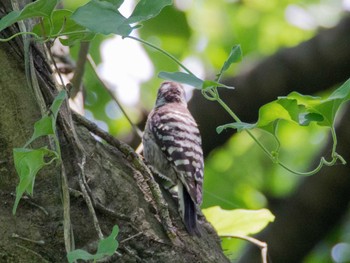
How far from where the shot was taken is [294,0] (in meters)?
6.16

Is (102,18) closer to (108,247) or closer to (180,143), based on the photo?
(108,247)

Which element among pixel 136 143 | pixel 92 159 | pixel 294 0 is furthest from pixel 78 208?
pixel 294 0

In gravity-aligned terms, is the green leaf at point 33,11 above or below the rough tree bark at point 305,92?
above

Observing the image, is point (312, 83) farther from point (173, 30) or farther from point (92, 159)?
point (92, 159)

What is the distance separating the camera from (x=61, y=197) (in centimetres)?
225

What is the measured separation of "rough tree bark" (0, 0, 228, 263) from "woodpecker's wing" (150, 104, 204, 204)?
0.99 meters

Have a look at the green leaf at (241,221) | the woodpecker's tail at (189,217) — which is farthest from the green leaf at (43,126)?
the green leaf at (241,221)

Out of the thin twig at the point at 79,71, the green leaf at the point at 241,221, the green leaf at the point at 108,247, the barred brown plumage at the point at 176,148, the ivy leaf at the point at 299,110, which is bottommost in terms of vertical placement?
the barred brown plumage at the point at 176,148

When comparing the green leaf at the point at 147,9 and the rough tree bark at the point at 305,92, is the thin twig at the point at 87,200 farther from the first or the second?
the rough tree bark at the point at 305,92

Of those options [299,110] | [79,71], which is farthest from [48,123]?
[79,71]

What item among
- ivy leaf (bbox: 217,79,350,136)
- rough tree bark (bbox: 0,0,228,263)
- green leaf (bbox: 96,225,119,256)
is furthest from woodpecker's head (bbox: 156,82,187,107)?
green leaf (bbox: 96,225,119,256)

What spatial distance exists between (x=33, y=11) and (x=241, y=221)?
137cm

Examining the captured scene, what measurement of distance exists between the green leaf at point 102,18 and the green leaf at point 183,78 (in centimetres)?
14

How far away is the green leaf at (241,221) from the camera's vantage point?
3.07 m
